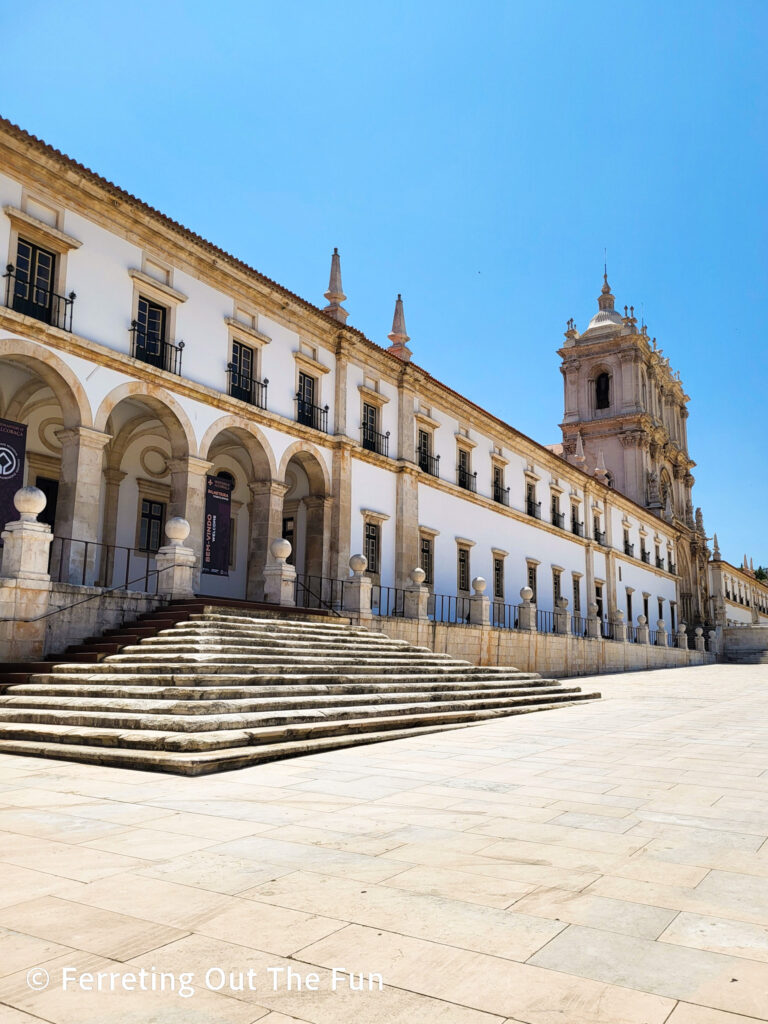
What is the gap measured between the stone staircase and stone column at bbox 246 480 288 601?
3.45 meters

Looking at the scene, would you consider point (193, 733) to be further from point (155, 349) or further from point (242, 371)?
point (242, 371)

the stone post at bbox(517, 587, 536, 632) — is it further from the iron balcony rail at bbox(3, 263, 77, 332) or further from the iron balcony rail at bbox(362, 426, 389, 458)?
the iron balcony rail at bbox(3, 263, 77, 332)

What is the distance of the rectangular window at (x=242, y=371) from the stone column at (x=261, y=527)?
209 cm

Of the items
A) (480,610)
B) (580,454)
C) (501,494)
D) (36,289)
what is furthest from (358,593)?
(580,454)

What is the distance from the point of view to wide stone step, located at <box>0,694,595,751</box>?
7.54 metres

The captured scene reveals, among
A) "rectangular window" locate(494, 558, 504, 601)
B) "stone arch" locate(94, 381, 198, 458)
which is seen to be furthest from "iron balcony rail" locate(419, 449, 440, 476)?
"stone arch" locate(94, 381, 198, 458)

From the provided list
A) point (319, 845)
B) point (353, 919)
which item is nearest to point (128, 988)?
point (353, 919)

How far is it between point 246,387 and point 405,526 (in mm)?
6709

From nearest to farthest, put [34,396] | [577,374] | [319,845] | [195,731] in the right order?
[319,845]
[195,731]
[34,396]
[577,374]

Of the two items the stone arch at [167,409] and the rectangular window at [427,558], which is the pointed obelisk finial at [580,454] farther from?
the stone arch at [167,409]

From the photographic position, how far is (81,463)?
14.6 meters

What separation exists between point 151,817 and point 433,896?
2.38 m

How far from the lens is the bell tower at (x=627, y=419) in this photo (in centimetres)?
4866

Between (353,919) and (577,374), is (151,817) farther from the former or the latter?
(577,374)
